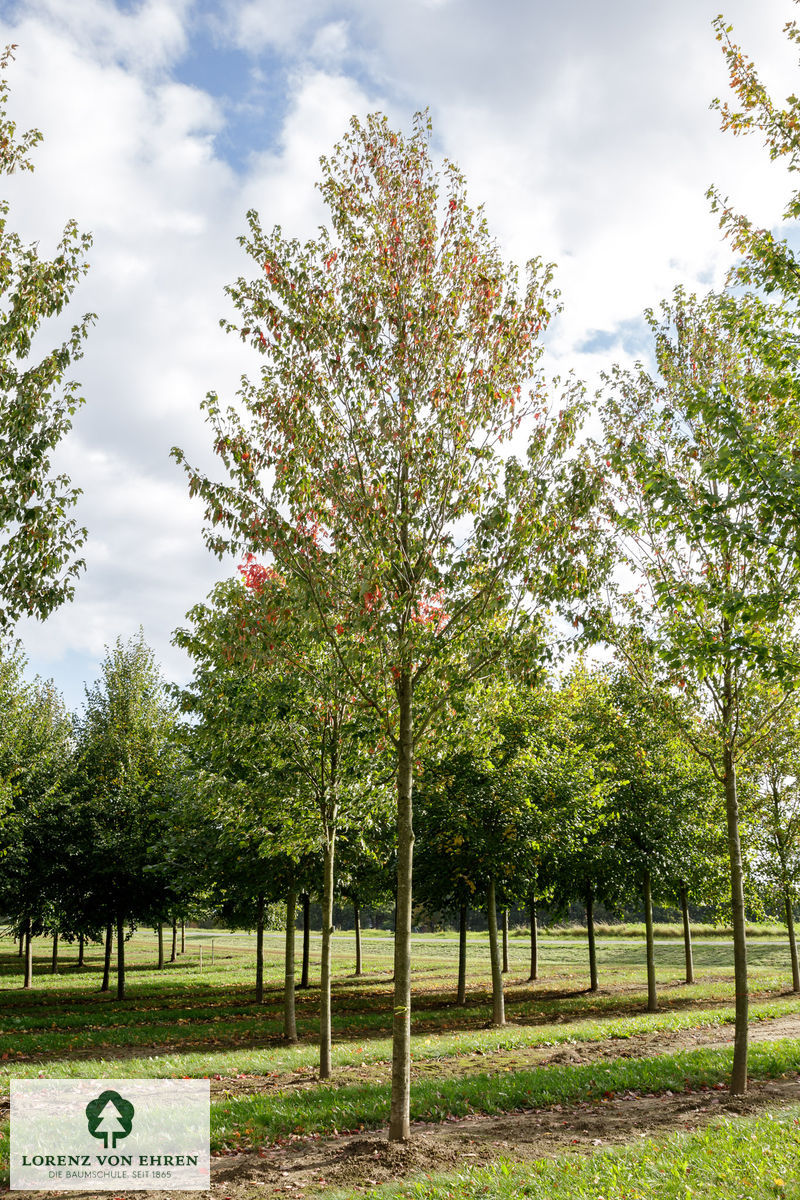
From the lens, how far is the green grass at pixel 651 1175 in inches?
257

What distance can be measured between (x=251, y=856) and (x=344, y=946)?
43.6m

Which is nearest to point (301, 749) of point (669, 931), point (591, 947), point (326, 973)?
point (326, 973)

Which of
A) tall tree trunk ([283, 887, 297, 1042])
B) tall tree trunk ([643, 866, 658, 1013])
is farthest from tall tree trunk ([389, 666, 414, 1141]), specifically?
tall tree trunk ([643, 866, 658, 1013])

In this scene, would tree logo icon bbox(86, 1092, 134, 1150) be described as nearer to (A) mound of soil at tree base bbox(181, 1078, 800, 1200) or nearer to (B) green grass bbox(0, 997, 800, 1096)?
(A) mound of soil at tree base bbox(181, 1078, 800, 1200)

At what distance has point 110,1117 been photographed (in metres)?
8.81

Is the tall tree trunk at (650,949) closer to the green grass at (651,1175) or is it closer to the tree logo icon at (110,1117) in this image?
the green grass at (651,1175)

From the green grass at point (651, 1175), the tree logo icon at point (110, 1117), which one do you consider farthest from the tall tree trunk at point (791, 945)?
the tree logo icon at point (110, 1117)

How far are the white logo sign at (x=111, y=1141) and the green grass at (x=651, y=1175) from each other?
1.92 meters

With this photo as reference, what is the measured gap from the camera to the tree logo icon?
8355 millimetres

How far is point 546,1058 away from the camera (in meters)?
13.5

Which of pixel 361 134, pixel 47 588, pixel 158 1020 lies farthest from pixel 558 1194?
pixel 158 1020

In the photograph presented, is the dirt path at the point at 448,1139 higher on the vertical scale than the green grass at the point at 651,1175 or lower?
lower

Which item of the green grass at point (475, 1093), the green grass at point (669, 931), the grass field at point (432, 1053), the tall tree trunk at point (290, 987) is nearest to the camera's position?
the grass field at point (432, 1053)

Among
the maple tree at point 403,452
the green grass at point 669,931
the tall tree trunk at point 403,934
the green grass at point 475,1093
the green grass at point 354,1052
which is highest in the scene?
the maple tree at point 403,452
